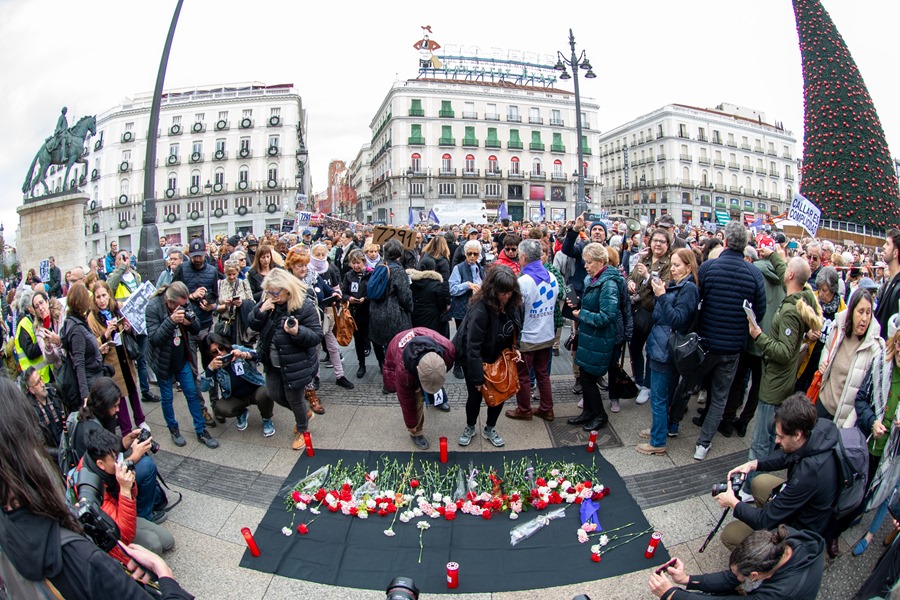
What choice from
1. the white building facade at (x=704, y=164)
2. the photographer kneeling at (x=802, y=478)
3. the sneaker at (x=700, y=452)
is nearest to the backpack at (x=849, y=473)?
the photographer kneeling at (x=802, y=478)

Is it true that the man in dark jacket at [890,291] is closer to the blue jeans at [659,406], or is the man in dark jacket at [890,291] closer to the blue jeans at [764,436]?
the blue jeans at [764,436]

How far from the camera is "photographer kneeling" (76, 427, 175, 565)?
123 inches

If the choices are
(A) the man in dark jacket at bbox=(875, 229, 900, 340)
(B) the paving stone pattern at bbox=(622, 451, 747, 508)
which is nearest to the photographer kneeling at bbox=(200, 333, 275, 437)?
(B) the paving stone pattern at bbox=(622, 451, 747, 508)

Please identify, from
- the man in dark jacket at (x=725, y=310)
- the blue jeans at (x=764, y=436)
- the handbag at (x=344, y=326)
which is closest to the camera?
the blue jeans at (x=764, y=436)

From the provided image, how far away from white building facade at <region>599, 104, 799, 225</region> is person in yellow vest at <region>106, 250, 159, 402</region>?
60.2 meters

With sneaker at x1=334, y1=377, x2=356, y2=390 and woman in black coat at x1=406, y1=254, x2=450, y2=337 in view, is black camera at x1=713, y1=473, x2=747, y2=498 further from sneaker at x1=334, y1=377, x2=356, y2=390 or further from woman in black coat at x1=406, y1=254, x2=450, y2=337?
sneaker at x1=334, y1=377, x2=356, y2=390

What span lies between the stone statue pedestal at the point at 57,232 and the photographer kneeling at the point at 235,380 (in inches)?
539

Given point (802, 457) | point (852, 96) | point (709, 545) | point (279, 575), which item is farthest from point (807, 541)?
point (852, 96)

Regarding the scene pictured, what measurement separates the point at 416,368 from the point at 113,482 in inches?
98.0

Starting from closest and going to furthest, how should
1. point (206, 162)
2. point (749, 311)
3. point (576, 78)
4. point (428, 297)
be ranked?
point (749, 311), point (428, 297), point (576, 78), point (206, 162)

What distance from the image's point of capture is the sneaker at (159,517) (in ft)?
13.4

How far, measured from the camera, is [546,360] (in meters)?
5.73

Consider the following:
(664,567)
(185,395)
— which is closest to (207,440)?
(185,395)

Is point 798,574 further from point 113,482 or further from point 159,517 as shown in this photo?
point 159,517
